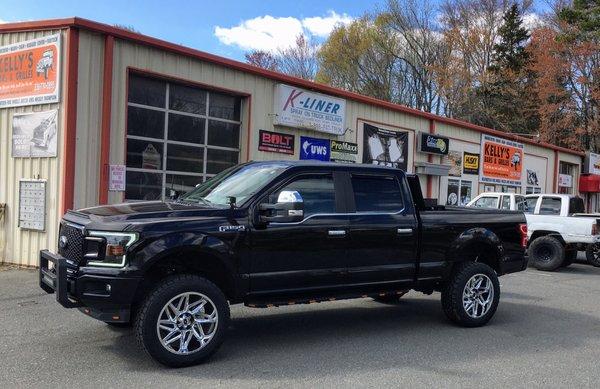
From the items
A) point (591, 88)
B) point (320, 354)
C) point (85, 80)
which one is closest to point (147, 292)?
point (320, 354)

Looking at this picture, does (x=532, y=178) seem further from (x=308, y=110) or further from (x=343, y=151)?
(x=308, y=110)

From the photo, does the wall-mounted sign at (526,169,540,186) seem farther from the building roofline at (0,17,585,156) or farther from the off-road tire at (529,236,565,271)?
the off-road tire at (529,236,565,271)

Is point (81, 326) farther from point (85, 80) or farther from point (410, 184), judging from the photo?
point (85, 80)

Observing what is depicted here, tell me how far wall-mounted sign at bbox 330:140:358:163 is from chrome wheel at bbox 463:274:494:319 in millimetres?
9547

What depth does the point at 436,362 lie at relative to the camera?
5.57 m

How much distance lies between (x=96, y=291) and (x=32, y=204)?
6785mm

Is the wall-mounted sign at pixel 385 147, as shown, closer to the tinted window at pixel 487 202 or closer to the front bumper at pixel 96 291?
the tinted window at pixel 487 202

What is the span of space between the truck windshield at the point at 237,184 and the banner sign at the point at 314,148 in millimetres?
8891

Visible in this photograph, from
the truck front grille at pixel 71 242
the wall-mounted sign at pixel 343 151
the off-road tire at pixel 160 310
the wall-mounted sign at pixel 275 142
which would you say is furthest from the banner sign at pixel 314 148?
the off-road tire at pixel 160 310

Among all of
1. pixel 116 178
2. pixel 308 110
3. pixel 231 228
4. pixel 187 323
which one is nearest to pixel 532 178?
pixel 308 110

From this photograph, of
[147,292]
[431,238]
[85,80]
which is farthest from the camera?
[85,80]

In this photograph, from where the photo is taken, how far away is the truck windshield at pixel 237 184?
5862 mm

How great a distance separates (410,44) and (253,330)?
37521 millimetres

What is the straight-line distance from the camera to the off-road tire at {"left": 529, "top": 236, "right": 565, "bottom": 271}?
13562 mm
